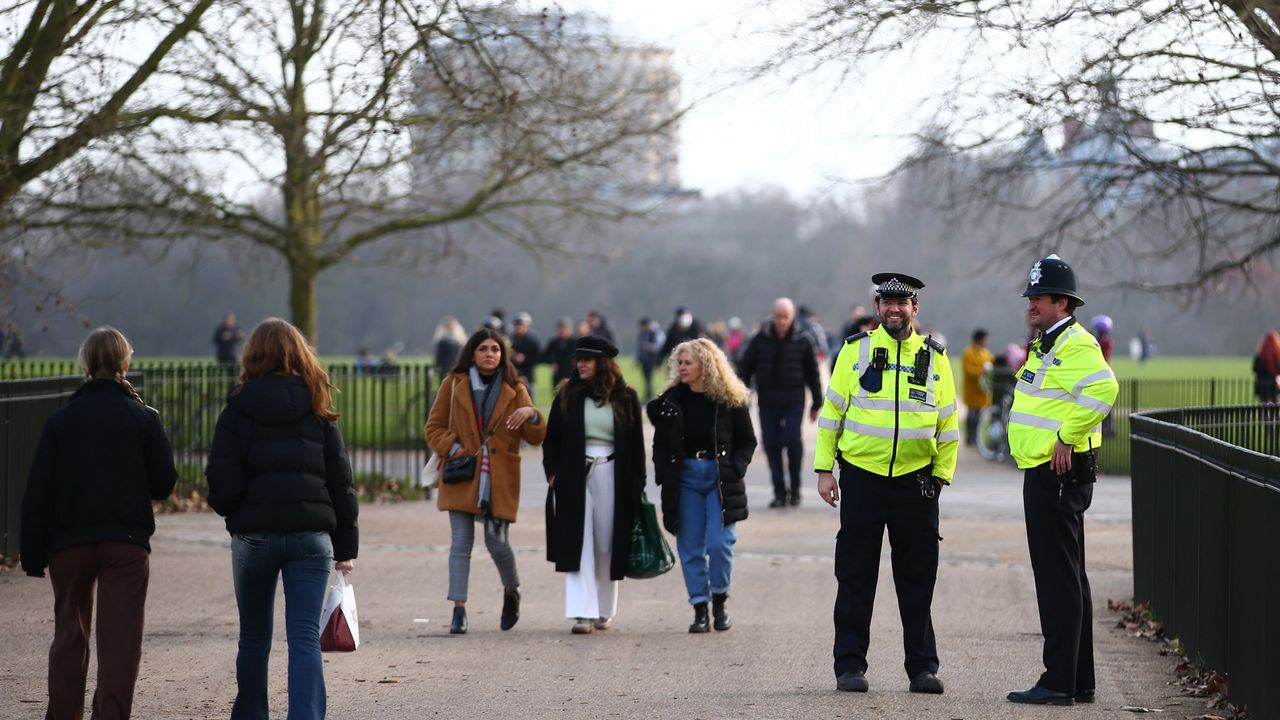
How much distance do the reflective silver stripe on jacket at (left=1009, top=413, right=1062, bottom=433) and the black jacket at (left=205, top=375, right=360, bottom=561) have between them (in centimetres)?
289

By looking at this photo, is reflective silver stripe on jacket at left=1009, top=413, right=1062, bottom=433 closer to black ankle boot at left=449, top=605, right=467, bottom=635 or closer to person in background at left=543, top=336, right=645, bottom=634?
person in background at left=543, top=336, right=645, bottom=634

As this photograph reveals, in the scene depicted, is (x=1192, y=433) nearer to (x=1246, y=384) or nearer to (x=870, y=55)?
(x=870, y=55)

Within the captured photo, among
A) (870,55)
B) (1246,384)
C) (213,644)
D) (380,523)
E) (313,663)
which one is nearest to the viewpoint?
(313,663)

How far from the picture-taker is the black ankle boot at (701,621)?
934cm

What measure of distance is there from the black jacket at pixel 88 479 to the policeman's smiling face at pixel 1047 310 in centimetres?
364

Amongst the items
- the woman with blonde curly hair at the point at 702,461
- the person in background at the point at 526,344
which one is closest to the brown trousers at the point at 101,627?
the woman with blonde curly hair at the point at 702,461

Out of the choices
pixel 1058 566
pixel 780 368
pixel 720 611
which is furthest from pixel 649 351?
pixel 1058 566

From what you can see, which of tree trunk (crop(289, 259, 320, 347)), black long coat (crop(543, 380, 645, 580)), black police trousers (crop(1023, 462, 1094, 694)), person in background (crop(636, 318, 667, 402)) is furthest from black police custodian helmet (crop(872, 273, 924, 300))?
person in background (crop(636, 318, 667, 402))

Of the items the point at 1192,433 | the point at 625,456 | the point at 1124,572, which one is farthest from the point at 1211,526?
the point at 1124,572

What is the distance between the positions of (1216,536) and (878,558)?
143cm

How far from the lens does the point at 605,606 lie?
9.48 metres

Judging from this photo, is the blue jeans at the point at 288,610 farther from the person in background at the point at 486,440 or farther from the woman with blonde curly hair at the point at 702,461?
the woman with blonde curly hair at the point at 702,461

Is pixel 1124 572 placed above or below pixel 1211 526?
below

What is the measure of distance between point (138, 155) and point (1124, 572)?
382 inches
